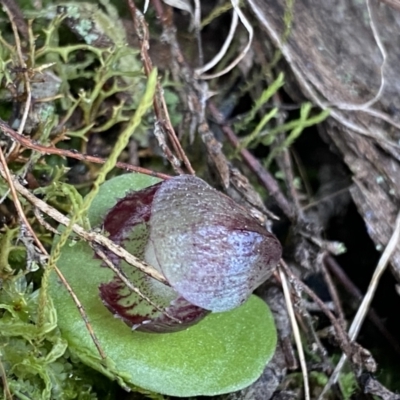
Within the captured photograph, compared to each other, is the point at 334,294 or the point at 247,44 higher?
the point at 247,44

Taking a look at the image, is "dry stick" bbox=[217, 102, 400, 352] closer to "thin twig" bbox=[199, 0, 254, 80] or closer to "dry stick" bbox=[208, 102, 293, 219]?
"dry stick" bbox=[208, 102, 293, 219]

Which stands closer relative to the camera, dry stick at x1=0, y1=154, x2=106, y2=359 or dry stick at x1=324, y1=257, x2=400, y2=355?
dry stick at x1=0, y1=154, x2=106, y2=359

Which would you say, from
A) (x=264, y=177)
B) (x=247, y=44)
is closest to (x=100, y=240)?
(x=264, y=177)

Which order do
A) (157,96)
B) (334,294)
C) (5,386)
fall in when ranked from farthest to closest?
(334,294), (157,96), (5,386)

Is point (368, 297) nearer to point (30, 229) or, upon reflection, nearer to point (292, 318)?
point (292, 318)

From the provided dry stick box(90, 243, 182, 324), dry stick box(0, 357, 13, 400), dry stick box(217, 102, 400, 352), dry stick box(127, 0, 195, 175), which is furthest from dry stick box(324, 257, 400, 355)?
dry stick box(0, 357, 13, 400)

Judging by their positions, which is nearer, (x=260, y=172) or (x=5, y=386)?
(x=5, y=386)
